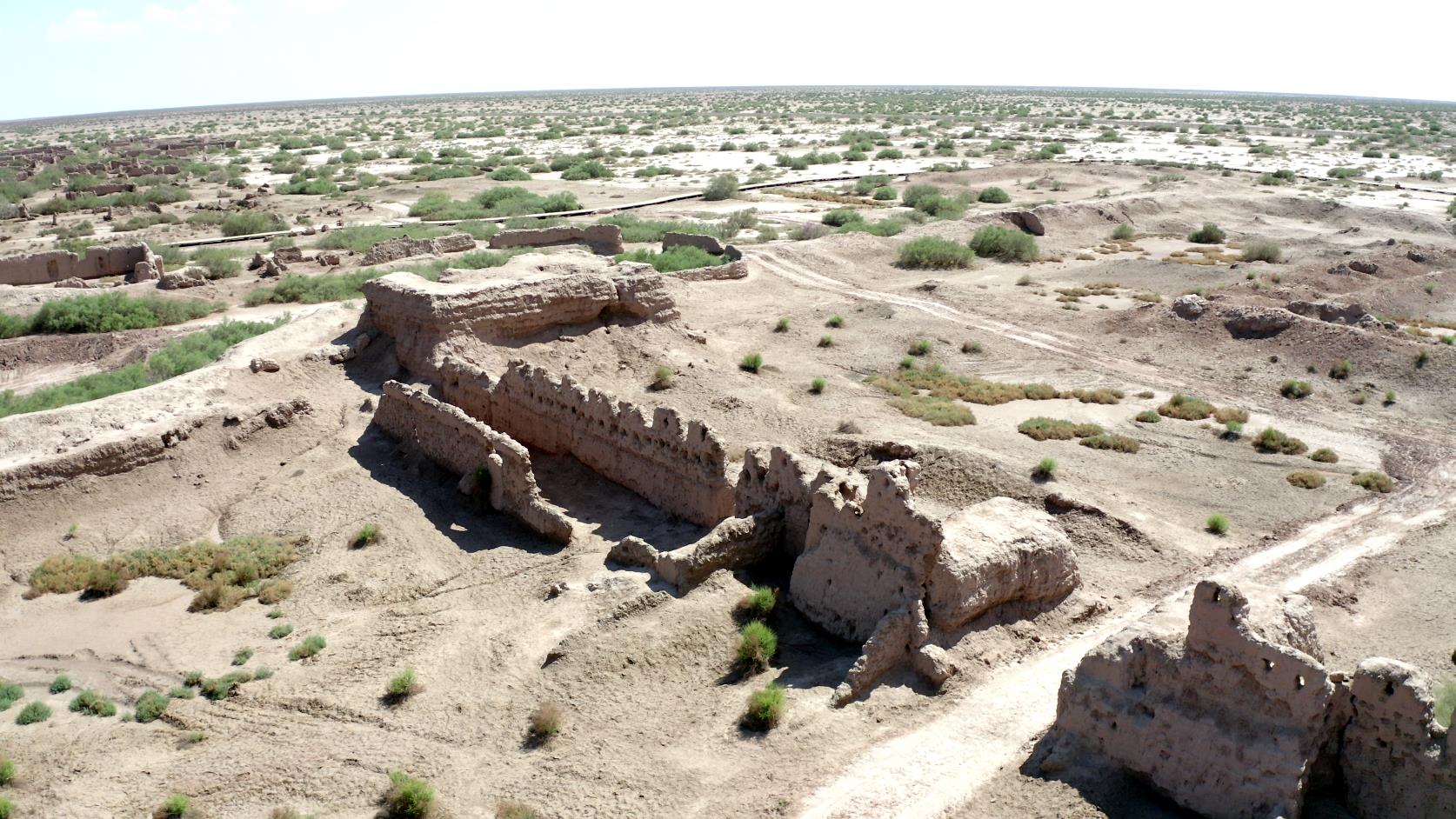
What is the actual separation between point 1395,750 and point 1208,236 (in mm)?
34282

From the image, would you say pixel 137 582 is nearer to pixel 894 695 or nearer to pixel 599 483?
pixel 599 483

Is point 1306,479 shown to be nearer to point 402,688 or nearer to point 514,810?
point 514,810

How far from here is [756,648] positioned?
10.3m

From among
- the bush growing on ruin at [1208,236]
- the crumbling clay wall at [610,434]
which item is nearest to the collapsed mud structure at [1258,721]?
the crumbling clay wall at [610,434]

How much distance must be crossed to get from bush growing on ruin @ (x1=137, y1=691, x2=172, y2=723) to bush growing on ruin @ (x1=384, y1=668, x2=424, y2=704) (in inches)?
88.5

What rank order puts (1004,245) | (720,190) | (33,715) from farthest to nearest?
(720,190)
(1004,245)
(33,715)

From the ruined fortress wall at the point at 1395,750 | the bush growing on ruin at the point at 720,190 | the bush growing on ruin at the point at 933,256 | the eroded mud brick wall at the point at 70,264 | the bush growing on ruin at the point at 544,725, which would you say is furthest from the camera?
the bush growing on ruin at the point at 720,190

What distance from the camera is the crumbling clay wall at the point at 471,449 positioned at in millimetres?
13797

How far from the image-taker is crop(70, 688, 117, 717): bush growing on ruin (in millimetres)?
10203

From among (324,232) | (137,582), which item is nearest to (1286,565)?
(137,582)

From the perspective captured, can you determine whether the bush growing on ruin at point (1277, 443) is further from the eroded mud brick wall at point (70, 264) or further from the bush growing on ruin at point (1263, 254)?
the eroded mud brick wall at point (70, 264)

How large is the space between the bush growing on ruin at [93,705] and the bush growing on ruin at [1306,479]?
1664 cm

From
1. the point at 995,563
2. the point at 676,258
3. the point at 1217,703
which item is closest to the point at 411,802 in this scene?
the point at 995,563

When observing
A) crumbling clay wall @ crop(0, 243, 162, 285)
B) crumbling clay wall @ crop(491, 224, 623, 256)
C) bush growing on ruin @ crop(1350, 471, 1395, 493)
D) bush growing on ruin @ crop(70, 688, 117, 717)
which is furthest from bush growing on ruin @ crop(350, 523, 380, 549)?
crumbling clay wall @ crop(0, 243, 162, 285)
